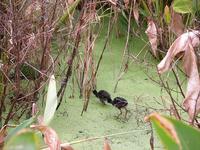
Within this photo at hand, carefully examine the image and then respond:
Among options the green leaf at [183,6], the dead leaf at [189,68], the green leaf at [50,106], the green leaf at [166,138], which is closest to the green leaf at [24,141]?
the green leaf at [166,138]

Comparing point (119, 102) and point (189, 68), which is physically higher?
point (189, 68)

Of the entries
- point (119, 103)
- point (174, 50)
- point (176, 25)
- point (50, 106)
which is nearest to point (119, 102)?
point (119, 103)

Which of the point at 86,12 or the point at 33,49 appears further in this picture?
the point at 86,12

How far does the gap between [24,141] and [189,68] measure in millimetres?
695

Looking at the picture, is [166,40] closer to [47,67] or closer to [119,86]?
[119,86]

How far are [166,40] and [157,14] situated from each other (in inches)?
4.2

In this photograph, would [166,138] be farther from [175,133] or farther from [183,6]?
[183,6]

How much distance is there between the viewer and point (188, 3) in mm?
1863

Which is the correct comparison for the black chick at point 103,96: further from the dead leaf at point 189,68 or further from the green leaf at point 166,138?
the green leaf at point 166,138

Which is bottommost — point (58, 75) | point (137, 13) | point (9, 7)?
point (58, 75)

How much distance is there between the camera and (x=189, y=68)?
47.3 inches

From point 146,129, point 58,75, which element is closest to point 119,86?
point 58,75

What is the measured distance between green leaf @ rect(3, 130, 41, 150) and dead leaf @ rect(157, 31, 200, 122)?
2.13ft

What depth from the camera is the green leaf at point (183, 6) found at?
6.03 feet
